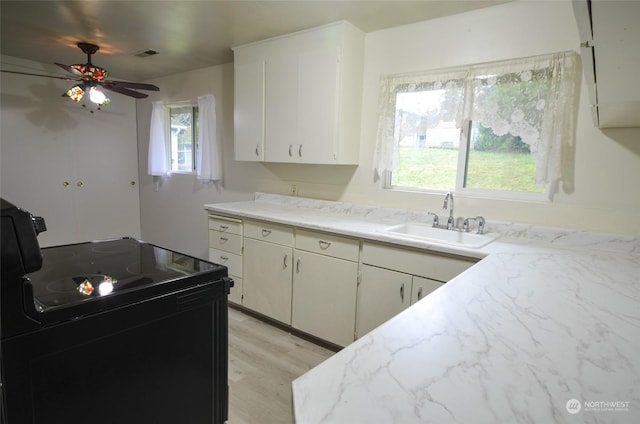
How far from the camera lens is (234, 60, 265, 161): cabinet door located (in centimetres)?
303

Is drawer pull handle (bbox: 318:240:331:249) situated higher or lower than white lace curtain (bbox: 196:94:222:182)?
lower

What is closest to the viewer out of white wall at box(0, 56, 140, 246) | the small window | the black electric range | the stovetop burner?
the black electric range

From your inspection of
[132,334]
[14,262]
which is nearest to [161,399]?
[132,334]

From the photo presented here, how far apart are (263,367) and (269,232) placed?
988 mm

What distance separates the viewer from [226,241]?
3.09m

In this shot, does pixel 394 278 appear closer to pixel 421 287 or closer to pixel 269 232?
pixel 421 287

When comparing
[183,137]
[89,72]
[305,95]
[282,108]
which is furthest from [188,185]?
[305,95]

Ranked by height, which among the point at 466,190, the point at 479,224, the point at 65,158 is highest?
the point at 65,158

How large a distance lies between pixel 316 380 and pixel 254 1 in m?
2.37

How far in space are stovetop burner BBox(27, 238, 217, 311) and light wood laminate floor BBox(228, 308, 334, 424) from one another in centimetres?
99

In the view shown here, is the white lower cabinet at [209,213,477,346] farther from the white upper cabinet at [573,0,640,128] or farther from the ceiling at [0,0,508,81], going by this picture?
the ceiling at [0,0,508,81]

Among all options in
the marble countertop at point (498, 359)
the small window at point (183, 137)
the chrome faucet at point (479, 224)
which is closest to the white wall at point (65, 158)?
the small window at point (183, 137)

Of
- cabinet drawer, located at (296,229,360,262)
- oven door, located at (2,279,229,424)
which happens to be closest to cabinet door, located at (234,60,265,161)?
cabinet drawer, located at (296,229,360,262)

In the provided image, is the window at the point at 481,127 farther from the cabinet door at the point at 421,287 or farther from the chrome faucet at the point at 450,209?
the cabinet door at the point at 421,287
